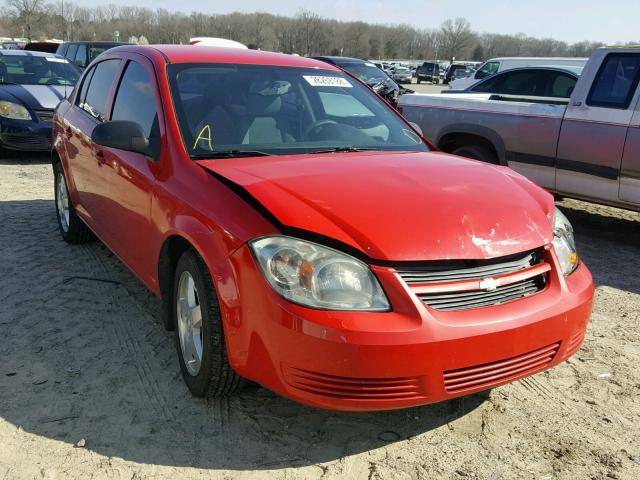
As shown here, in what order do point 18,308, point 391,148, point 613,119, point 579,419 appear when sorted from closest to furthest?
point 579,419 < point 391,148 < point 18,308 < point 613,119

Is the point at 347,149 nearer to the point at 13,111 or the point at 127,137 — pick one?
the point at 127,137

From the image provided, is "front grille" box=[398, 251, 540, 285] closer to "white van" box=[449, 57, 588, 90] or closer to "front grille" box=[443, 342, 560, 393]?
"front grille" box=[443, 342, 560, 393]

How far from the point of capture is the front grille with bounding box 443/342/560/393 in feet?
7.61

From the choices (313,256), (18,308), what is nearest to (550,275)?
(313,256)

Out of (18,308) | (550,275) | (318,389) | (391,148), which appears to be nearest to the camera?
(318,389)

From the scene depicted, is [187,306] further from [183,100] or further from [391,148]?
[391,148]

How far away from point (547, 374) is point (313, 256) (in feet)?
5.73

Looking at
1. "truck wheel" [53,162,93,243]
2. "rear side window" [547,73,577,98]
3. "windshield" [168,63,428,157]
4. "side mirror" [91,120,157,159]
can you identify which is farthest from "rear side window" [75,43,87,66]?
"side mirror" [91,120,157,159]

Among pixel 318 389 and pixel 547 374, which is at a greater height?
pixel 318 389

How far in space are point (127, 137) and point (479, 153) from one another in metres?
4.55

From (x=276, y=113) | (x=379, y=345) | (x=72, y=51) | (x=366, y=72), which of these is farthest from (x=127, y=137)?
(x=72, y=51)

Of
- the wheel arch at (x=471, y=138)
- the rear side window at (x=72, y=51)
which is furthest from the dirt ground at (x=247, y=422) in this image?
the rear side window at (x=72, y=51)

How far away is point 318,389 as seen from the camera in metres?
2.26

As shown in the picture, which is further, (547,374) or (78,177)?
(78,177)
